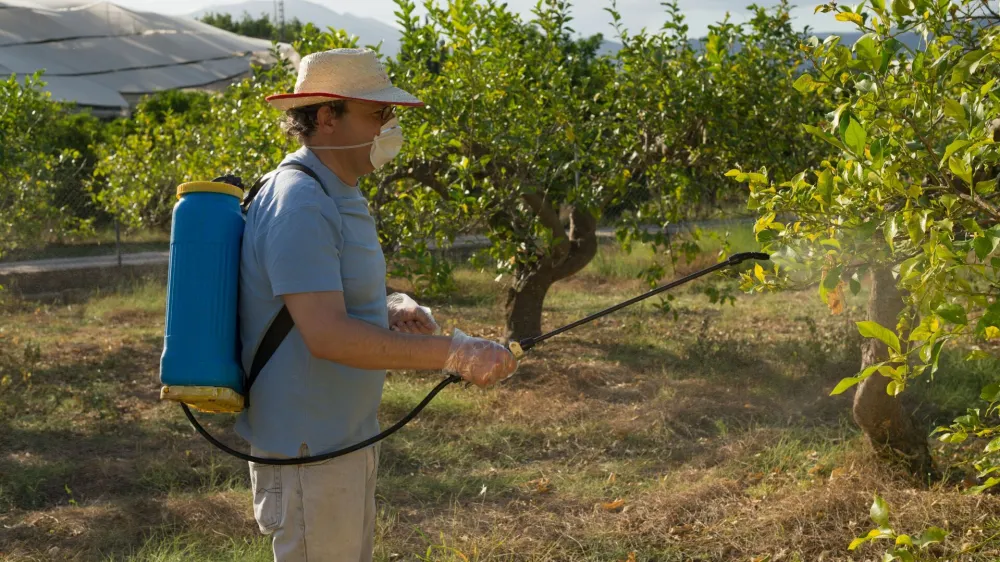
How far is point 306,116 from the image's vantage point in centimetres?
230

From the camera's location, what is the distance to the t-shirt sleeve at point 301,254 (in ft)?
6.55

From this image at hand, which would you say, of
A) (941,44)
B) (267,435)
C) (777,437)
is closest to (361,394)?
(267,435)

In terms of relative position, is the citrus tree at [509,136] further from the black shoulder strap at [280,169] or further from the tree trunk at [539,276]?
→ the black shoulder strap at [280,169]

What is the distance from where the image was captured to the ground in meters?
3.77

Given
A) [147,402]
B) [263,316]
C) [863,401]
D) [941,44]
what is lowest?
[147,402]

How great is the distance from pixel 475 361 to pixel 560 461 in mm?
2995

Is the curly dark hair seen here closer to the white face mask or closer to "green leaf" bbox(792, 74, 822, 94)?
the white face mask

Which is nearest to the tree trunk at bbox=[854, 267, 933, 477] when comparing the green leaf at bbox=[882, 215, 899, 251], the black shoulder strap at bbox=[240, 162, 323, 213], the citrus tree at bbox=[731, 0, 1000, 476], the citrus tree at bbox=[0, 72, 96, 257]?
the citrus tree at bbox=[731, 0, 1000, 476]

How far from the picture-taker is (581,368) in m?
6.59

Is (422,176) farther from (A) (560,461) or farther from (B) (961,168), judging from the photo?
(B) (961,168)

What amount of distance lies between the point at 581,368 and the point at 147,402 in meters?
2.71

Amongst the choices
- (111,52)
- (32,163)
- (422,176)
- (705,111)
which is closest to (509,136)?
(422,176)

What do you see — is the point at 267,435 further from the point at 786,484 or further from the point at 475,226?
the point at 475,226

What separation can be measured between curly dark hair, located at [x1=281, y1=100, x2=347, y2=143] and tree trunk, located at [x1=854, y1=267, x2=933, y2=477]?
105 inches
